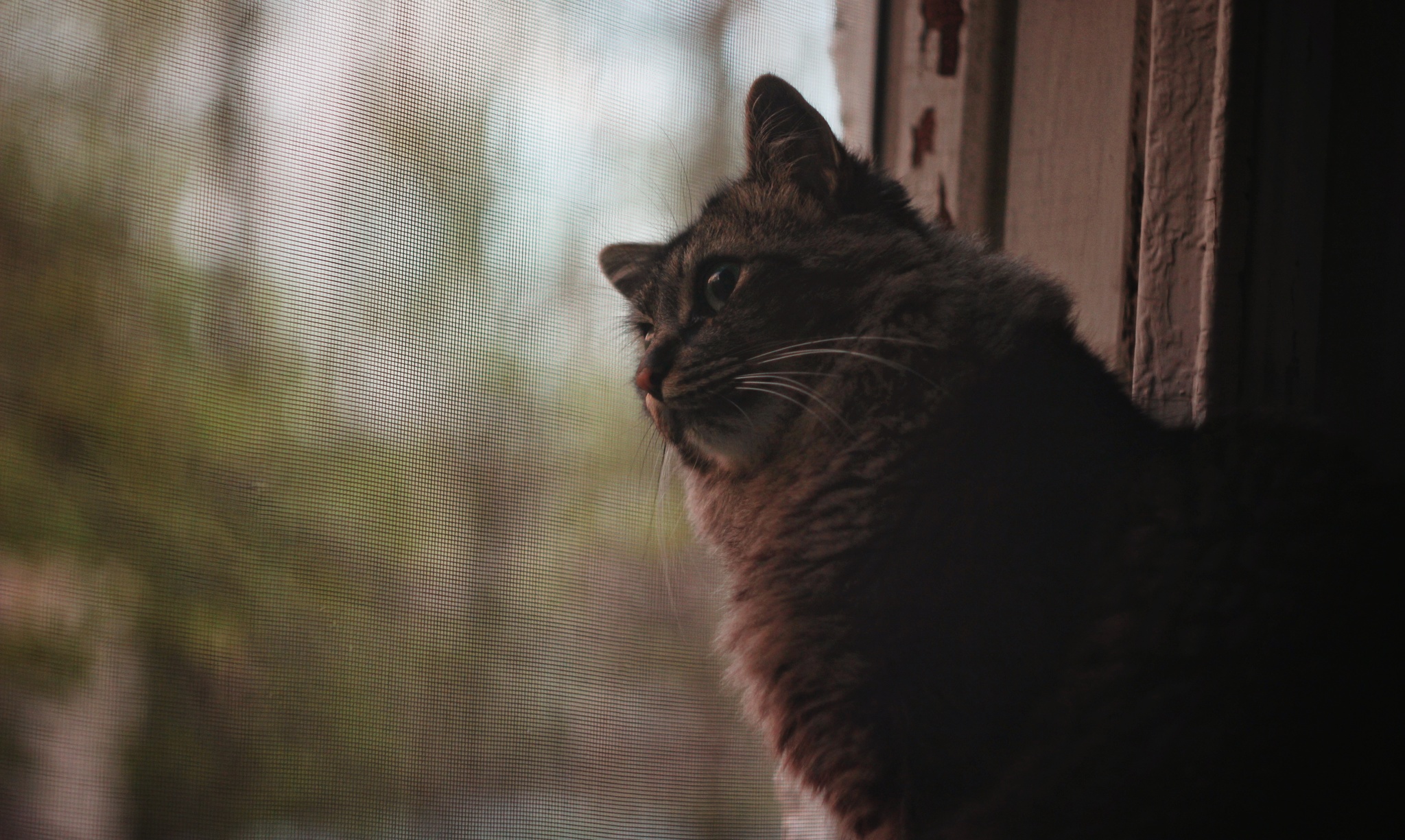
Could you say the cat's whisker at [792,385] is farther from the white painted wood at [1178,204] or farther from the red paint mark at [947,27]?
the red paint mark at [947,27]

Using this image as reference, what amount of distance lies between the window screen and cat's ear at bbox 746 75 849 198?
101mm

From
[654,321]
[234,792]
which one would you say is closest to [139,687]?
[234,792]

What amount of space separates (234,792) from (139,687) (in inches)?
4.8

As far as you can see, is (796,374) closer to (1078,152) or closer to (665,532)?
(665,532)

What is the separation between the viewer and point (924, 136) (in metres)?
1.42

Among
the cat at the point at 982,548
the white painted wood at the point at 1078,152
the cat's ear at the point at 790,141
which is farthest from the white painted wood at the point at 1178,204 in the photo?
the cat's ear at the point at 790,141

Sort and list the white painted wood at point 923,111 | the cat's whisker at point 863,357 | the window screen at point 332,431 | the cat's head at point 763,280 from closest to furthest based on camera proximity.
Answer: the window screen at point 332,431
the cat's whisker at point 863,357
the cat's head at point 763,280
the white painted wood at point 923,111

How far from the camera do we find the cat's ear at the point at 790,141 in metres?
Answer: 1.11

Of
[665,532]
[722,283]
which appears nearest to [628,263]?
[722,283]

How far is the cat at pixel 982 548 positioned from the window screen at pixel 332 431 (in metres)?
0.16

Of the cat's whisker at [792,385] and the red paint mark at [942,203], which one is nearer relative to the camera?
the cat's whisker at [792,385]

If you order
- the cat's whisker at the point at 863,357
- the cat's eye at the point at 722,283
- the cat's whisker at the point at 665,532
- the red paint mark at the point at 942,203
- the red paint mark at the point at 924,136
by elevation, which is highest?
the red paint mark at the point at 924,136

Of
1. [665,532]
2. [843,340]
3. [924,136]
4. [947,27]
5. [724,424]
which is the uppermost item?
[947,27]

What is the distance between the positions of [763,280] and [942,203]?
0.45 meters
